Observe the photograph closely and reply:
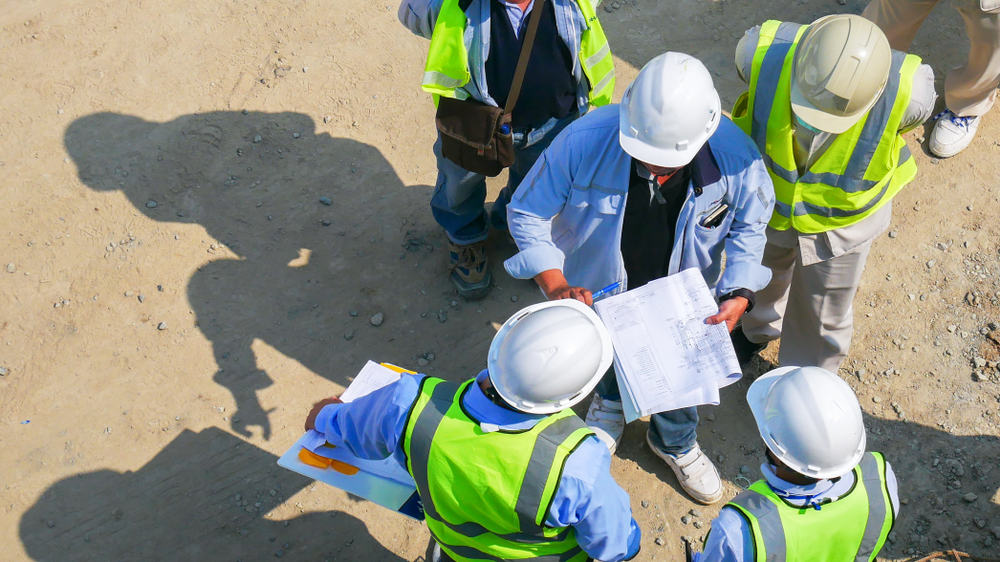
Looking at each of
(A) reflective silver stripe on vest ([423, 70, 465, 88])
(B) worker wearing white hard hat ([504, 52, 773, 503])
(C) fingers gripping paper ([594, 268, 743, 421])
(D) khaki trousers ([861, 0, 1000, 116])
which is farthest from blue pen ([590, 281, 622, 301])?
(D) khaki trousers ([861, 0, 1000, 116])

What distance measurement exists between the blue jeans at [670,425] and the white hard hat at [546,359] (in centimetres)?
143

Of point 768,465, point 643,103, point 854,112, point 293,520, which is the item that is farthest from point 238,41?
point 768,465

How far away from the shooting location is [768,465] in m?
2.60

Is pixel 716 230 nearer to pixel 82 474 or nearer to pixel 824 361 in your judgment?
pixel 824 361

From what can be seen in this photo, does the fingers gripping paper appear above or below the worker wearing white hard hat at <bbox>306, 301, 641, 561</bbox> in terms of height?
below

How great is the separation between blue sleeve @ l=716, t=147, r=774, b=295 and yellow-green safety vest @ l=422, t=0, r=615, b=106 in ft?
3.32

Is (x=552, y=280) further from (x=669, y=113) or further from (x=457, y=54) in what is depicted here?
(x=457, y=54)

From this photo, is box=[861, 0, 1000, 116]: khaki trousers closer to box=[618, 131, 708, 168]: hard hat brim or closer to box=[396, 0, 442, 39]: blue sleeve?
box=[618, 131, 708, 168]: hard hat brim

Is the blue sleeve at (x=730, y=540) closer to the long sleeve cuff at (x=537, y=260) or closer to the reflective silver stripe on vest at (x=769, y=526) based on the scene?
the reflective silver stripe on vest at (x=769, y=526)

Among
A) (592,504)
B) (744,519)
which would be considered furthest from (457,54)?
(744,519)

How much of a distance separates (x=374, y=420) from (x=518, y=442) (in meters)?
0.50

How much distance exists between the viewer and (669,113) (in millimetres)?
2775

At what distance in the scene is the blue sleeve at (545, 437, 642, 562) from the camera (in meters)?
2.40

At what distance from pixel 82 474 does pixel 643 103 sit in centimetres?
347
